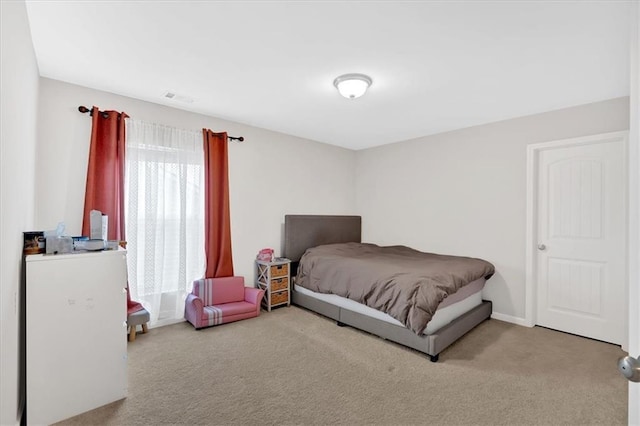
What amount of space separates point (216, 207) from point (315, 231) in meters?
1.64

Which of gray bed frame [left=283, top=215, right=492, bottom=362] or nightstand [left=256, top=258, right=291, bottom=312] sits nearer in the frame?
gray bed frame [left=283, top=215, right=492, bottom=362]

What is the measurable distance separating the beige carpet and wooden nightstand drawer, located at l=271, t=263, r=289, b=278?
36.5 inches

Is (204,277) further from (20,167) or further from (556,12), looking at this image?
(556,12)

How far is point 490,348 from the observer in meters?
3.05

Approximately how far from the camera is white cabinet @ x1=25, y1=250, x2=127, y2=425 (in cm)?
196

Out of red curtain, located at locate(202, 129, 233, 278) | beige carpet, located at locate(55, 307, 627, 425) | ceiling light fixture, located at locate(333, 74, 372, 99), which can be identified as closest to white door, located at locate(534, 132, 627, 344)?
beige carpet, located at locate(55, 307, 627, 425)

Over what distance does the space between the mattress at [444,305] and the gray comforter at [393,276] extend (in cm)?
10

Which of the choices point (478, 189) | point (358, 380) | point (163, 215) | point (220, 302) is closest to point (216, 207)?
point (163, 215)

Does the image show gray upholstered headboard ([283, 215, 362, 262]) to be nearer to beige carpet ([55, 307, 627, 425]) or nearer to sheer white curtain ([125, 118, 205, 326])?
sheer white curtain ([125, 118, 205, 326])

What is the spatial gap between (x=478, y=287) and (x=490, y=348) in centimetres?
84

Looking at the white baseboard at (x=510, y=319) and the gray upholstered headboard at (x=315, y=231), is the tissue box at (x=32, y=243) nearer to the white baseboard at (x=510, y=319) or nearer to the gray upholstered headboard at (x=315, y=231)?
the gray upholstered headboard at (x=315, y=231)

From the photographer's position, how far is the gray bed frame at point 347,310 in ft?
9.52

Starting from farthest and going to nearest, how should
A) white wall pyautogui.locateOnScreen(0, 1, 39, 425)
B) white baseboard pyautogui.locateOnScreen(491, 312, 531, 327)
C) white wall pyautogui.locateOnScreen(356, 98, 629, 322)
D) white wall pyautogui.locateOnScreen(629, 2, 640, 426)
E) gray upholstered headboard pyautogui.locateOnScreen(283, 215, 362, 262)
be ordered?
gray upholstered headboard pyautogui.locateOnScreen(283, 215, 362, 262) → white baseboard pyautogui.locateOnScreen(491, 312, 531, 327) → white wall pyautogui.locateOnScreen(356, 98, 629, 322) → white wall pyautogui.locateOnScreen(0, 1, 39, 425) → white wall pyautogui.locateOnScreen(629, 2, 640, 426)

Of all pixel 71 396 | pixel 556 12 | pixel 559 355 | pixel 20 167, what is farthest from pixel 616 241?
pixel 20 167
